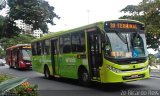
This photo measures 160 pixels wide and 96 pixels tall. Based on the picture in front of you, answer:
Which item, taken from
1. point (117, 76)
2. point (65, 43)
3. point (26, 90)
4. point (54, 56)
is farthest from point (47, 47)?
point (26, 90)

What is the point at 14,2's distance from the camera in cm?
2600

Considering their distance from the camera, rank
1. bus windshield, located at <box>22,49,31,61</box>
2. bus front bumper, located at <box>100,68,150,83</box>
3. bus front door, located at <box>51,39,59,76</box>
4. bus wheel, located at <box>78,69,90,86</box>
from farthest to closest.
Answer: bus windshield, located at <box>22,49,31,61</box> < bus front door, located at <box>51,39,59,76</box> < bus wheel, located at <box>78,69,90,86</box> < bus front bumper, located at <box>100,68,150,83</box>

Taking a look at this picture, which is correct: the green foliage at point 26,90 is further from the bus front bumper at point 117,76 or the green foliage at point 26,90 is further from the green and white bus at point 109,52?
the green and white bus at point 109,52

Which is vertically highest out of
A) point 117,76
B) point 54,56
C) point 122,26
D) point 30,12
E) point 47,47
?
point 30,12

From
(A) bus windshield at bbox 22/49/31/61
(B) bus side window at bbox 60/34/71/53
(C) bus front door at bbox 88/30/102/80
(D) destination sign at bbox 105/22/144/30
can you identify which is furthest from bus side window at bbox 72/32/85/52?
(A) bus windshield at bbox 22/49/31/61

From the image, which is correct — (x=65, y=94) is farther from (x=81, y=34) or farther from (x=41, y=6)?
(x=41, y=6)

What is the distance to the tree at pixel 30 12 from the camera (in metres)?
25.5

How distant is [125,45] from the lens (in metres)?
13.3

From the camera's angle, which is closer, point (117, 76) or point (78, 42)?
point (117, 76)

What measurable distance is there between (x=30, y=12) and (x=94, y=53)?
12.6 meters

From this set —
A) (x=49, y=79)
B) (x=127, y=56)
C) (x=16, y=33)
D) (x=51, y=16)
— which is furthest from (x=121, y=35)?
(x=16, y=33)

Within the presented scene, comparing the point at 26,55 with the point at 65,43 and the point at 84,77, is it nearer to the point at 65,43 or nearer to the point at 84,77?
the point at 65,43

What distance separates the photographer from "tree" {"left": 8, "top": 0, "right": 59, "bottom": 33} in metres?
25.5

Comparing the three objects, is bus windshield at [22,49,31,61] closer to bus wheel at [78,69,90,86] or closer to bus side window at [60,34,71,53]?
bus side window at [60,34,71,53]
